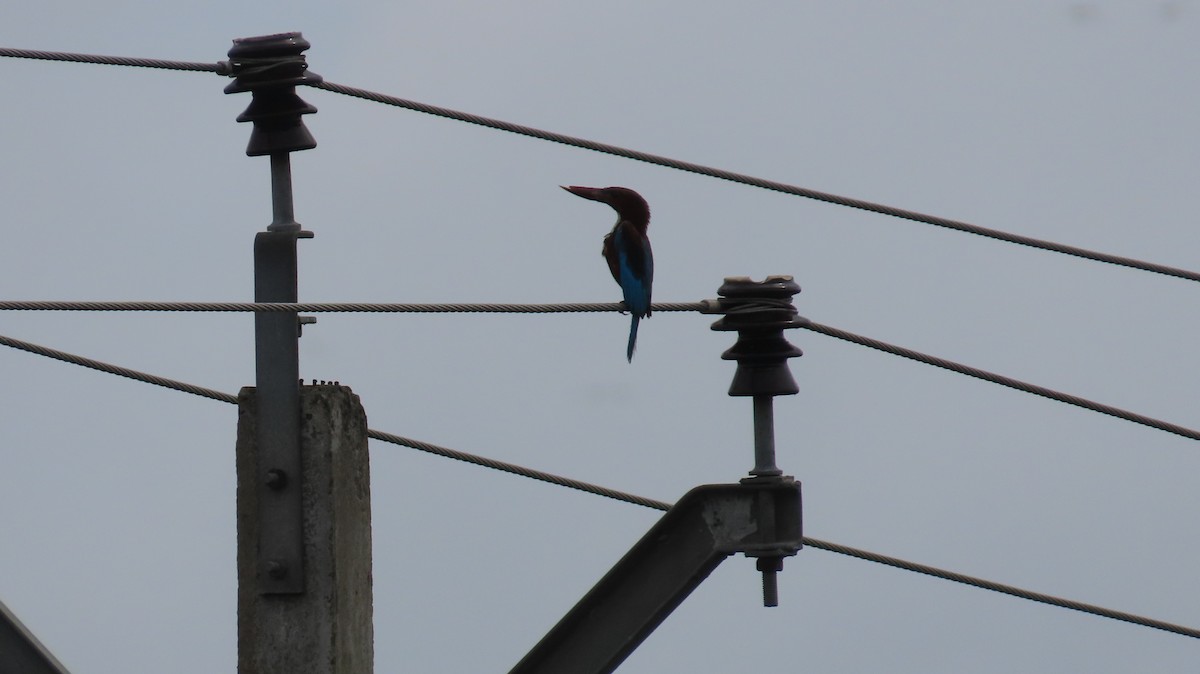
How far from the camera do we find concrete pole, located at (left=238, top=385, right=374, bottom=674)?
3.59m

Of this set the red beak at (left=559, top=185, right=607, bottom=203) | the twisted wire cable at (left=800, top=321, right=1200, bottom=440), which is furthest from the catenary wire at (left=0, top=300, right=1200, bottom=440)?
the red beak at (left=559, top=185, right=607, bottom=203)

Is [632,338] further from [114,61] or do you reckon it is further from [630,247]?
[114,61]

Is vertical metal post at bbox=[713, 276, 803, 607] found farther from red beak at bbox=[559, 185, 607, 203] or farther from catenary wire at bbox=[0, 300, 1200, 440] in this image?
red beak at bbox=[559, 185, 607, 203]

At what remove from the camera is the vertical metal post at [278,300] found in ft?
11.9

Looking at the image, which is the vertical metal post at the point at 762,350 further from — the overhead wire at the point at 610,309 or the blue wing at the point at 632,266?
the blue wing at the point at 632,266

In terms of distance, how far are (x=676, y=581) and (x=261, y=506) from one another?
1005 millimetres

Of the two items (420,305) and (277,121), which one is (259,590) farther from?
(277,121)

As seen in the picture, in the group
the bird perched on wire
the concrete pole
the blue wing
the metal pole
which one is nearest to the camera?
the concrete pole

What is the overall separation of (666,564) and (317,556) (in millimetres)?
824

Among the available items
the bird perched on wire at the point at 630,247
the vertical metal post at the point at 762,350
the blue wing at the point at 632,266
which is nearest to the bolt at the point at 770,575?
the vertical metal post at the point at 762,350

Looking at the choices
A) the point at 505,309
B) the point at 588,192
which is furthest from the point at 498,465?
the point at 588,192

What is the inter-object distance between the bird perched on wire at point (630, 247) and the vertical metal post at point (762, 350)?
121 centimetres

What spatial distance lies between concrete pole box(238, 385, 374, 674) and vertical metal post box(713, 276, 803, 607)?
3.14 feet

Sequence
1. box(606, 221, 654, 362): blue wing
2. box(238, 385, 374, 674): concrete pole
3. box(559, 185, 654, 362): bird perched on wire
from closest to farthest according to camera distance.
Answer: box(238, 385, 374, 674): concrete pole
box(559, 185, 654, 362): bird perched on wire
box(606, 221, 654, 362): blue wing
